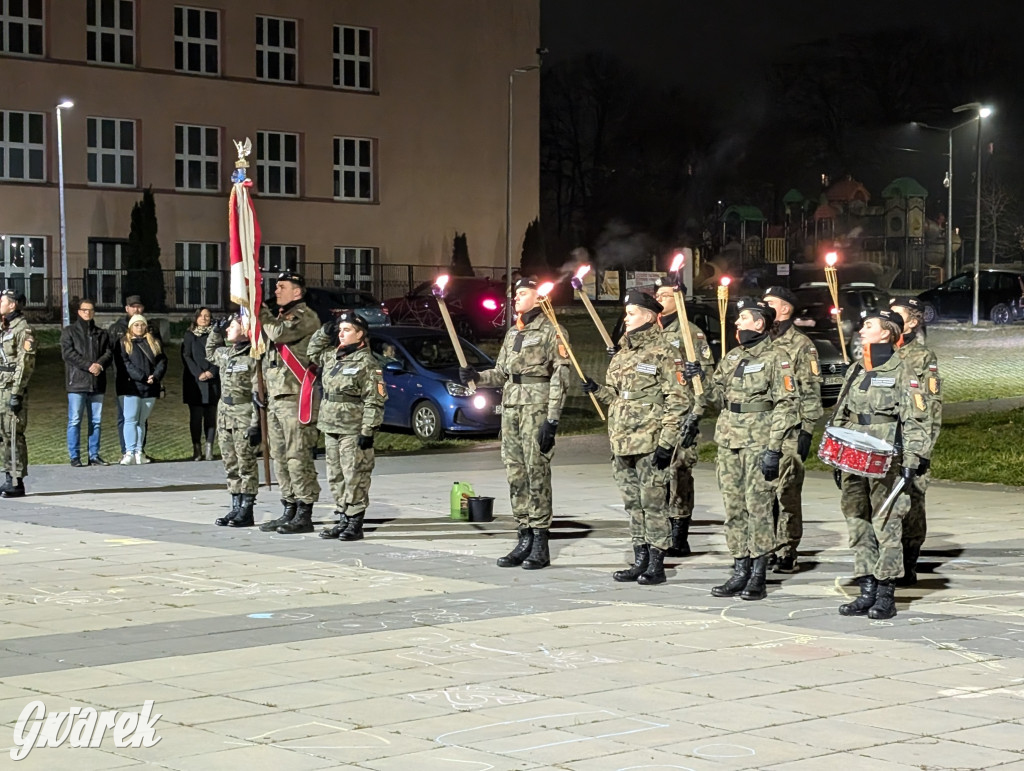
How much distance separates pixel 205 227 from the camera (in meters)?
51.7

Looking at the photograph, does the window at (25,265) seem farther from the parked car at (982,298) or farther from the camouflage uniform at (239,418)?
the camouflage uniform at (239,418)

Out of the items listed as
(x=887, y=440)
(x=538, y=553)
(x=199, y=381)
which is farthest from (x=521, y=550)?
(x=199, y=381)

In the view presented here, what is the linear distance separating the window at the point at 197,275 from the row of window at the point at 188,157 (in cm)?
193

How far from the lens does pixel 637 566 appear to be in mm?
11203

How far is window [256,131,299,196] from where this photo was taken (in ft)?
172

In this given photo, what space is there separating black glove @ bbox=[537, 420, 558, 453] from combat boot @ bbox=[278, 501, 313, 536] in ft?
9.72

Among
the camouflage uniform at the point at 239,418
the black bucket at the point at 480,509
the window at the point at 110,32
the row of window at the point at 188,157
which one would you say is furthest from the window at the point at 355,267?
the black bucket at the point at 480,509

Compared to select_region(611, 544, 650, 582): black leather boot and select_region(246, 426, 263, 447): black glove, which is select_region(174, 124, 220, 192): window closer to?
select_region(246, 426, 263, 447): black glove

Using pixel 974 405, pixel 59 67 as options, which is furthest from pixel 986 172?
pixel 974 405

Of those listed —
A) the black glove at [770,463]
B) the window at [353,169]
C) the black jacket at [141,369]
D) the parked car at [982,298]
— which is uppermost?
the window at [353,169]

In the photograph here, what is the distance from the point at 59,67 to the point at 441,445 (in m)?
30.8

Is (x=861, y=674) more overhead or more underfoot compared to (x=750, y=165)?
more underfoot

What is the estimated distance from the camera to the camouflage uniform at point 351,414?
1330cm

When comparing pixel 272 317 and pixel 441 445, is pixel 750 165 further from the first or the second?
pixel 272 317
